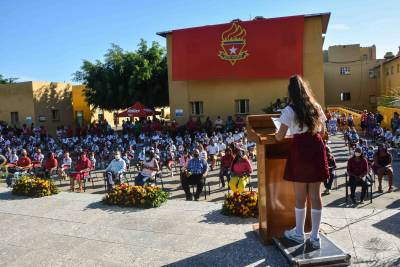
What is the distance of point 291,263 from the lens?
4.04 metres

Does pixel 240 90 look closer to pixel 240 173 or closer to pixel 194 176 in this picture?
pixel 194 176

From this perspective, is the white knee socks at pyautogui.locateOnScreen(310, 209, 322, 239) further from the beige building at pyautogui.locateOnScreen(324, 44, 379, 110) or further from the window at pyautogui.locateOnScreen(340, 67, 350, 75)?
the window at pyautogui.locateOnScreen(340, 67, 350, 75)

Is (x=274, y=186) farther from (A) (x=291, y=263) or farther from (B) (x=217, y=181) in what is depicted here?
(B) (x=217, y=181)

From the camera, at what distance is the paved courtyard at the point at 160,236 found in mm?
4668

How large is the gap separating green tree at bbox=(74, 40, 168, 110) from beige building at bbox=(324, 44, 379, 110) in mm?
18841

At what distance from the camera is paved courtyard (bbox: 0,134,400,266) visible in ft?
15.3

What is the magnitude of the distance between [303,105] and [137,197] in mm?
4009

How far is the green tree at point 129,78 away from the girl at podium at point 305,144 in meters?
25.7

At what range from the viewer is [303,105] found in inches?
157

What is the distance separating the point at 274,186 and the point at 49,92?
3072 cm

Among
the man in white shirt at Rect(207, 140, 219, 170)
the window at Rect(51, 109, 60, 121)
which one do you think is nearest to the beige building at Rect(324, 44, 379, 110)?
the window at Rect(51, 109, 60, 121)

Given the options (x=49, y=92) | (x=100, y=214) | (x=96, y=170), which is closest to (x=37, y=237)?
(x=100, y=214)

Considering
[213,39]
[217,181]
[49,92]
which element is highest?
[213,39]

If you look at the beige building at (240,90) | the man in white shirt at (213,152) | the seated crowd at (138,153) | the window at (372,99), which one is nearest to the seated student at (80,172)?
the seated crowd at (138,153)
